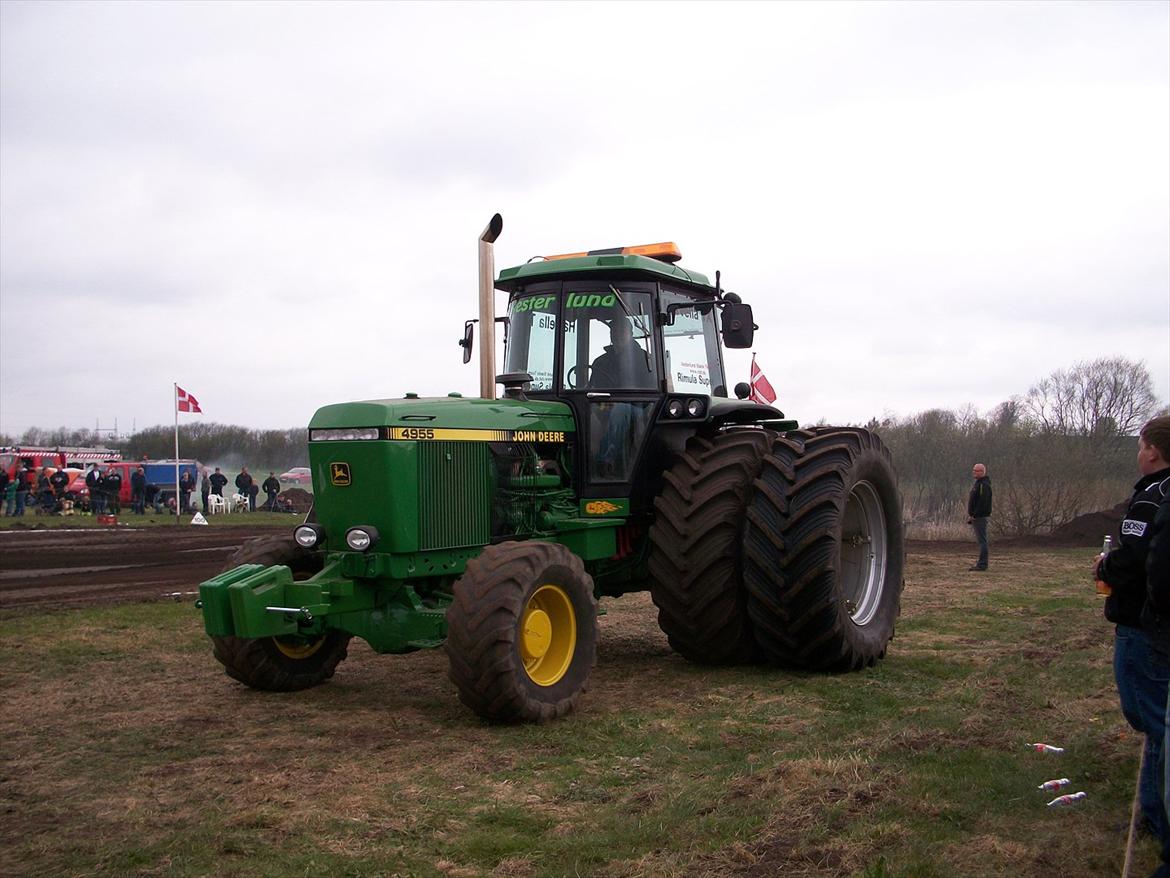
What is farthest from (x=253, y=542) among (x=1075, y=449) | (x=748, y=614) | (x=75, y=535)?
Answer: (x=1075, y=449)

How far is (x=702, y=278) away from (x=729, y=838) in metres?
5.54

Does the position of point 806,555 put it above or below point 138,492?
above

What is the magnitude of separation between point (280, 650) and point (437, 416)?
188 cm

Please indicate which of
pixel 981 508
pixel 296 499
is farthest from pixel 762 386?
pixel 296 499

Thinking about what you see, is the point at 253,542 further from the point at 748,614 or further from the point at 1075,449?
the point at 1075,449

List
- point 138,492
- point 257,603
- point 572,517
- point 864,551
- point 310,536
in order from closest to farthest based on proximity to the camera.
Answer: point 257,603, point 310,536, point 572,517, point 864,551, point 138,492

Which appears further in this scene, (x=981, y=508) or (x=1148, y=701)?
(x=981, y=508)

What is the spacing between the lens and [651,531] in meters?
7.83

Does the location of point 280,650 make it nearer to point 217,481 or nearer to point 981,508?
point 981,508

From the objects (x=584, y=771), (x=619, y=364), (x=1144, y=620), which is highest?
(x=619, y=364)

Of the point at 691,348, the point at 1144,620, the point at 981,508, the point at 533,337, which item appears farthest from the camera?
the point at 981,508

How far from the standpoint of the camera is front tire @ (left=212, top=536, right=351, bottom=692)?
279 inches

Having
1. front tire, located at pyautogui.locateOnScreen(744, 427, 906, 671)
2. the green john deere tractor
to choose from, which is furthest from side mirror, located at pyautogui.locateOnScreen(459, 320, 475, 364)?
front tire, located at pyautogui.locateOnScreen(744, 427, 906, 671)

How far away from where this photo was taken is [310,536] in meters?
6.92
